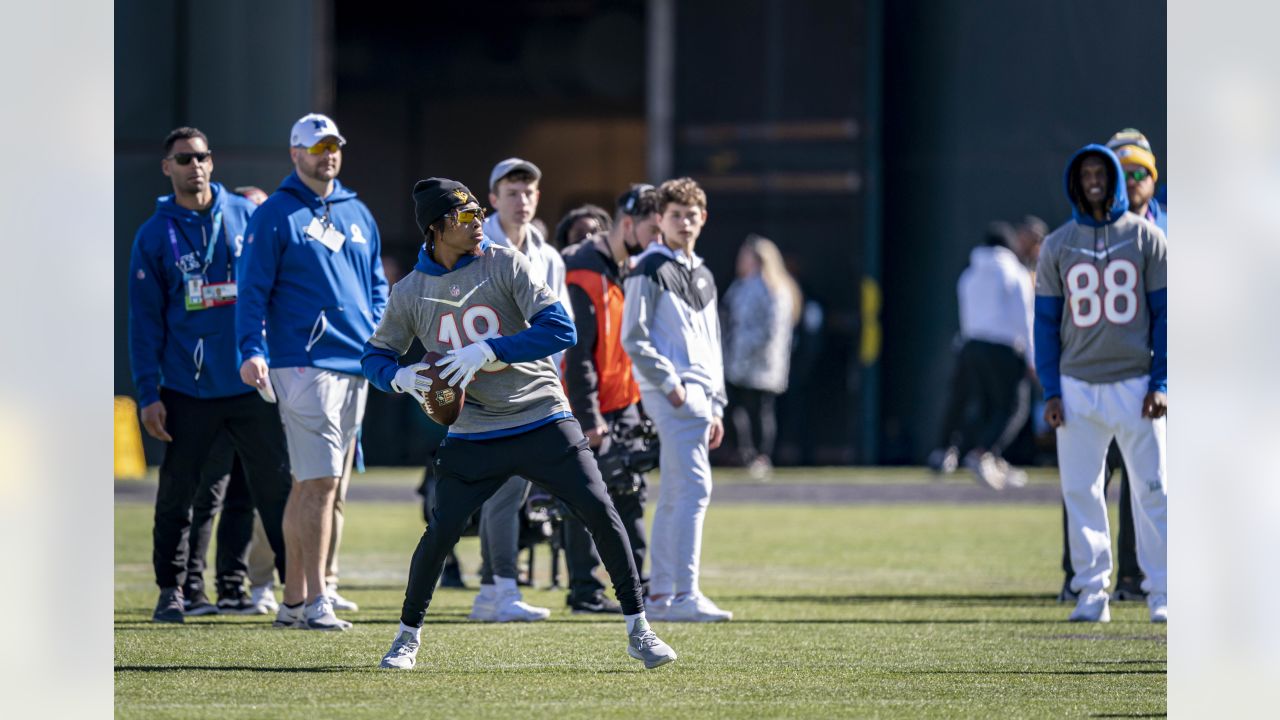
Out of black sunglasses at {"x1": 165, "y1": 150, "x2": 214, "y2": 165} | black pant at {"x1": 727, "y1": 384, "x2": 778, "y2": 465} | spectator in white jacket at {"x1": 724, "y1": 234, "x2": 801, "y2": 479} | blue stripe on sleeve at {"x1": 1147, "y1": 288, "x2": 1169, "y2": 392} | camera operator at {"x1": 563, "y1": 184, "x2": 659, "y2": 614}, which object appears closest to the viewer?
blue stripe on sleeve at {"x1": 1147, "y1": 288, "x2": 1169, "y2": 392}

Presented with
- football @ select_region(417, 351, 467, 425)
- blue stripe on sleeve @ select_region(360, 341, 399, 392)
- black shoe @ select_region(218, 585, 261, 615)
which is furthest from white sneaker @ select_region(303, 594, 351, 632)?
football @ select_region(417, 351, 467, 425)

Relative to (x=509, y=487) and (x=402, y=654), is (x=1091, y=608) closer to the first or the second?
(x=509, y=487)

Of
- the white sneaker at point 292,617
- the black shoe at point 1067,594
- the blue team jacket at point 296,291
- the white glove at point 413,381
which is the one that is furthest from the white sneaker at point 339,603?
the black shoe at point 1067,594

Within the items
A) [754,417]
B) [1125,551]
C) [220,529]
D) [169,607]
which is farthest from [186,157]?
[754,417]

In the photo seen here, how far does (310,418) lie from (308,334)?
38cm

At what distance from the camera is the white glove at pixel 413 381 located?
A: 7.52 metres

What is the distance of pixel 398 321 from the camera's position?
793 centimetres

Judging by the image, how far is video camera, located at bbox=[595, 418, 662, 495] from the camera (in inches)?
402

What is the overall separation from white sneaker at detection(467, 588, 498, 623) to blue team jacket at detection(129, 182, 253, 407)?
151 centimetres

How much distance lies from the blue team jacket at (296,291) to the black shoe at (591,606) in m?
1.84

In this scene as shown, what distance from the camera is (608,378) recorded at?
10414 mm

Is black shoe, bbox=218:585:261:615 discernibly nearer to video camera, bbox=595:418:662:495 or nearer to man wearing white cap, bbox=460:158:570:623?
man wearing white cap, bbox=460:158:570:623
